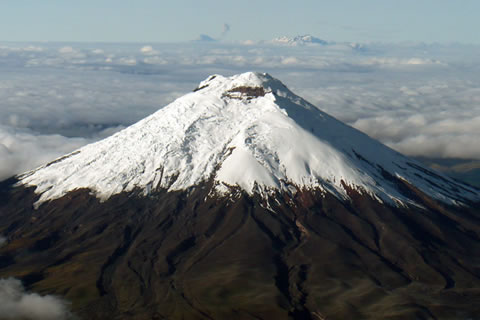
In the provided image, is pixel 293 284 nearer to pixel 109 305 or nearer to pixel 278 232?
pixel 278 232

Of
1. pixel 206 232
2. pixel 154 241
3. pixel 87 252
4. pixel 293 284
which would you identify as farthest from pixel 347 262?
pixel 87 252

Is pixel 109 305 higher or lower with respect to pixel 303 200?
lower

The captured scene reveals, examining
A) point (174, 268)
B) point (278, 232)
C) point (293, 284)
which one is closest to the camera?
point (293, 284)

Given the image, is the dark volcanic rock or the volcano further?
the volcano

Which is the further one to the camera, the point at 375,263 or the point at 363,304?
the point at 375,263

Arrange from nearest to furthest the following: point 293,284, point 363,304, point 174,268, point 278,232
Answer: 1. point 363,304
2. point 293,284
3. point 174,268
4. point 278,232

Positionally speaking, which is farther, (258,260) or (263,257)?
(263,257)

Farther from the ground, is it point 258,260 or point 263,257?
point 263,257

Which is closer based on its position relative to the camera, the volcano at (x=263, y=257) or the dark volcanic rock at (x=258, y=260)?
the dark volcanic rock at (x=258, y=260)
